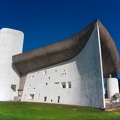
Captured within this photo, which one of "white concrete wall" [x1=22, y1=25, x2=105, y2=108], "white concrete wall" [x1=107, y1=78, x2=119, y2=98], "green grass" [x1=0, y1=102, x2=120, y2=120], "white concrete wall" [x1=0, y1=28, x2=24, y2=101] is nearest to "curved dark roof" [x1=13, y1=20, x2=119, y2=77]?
"white concrete wall" [x1=22, y1=25, x2=105, y2=108]

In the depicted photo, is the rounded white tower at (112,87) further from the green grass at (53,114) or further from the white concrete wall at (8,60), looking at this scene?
the white concrete wall at (8,60)

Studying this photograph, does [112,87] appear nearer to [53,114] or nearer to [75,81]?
[75,81]

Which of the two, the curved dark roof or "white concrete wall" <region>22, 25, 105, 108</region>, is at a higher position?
the curved dark roof

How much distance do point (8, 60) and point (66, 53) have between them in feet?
35.5

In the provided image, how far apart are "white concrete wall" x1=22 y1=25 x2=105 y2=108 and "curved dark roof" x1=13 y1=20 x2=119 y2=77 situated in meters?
0.66

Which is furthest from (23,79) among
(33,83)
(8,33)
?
(8,33)

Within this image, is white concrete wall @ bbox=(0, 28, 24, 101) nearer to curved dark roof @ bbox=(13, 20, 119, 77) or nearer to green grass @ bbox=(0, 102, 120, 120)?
curved dark roof @ bbox=(13, 20, 119, 77)

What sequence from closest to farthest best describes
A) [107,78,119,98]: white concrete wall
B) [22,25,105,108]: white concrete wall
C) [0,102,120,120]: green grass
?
[0,102,120,120]: green grass, [22,25,105,108]: white concrete wall, [107,78,119,98]: white concrete wall

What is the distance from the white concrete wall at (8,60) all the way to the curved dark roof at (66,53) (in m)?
1.17

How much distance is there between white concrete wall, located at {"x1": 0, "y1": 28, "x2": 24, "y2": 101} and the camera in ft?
87.2

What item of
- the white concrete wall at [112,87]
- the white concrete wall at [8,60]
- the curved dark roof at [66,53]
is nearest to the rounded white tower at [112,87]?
the white concrete wall at [112,87]

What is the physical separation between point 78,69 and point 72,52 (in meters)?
2.51

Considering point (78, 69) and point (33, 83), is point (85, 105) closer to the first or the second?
point (78, 69)

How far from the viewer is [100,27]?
17.2 meters
